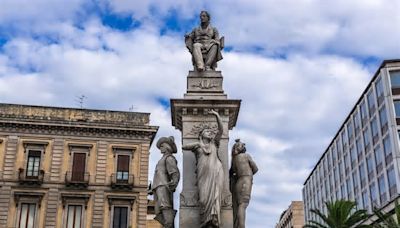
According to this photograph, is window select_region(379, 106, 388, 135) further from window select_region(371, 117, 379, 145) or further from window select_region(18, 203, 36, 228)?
window select_region(18, 203, 36, 228)

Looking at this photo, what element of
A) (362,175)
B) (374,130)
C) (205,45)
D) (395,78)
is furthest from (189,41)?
(362,175)

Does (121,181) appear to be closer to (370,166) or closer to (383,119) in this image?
(383,119)

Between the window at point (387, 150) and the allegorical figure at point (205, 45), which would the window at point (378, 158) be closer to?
the window at point (387, 150)

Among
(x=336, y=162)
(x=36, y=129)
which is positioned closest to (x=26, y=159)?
(x=36, y=129)

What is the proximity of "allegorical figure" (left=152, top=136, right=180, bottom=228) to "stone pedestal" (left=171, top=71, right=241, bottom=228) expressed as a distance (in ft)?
0.69

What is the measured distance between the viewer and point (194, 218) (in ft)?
31.4

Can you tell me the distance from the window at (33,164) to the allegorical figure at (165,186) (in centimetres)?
2978

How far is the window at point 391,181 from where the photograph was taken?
46.0 m

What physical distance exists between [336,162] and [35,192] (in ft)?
140

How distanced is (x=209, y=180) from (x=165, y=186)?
97 centimetres

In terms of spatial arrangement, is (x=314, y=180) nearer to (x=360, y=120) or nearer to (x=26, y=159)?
(x=360, y=120)

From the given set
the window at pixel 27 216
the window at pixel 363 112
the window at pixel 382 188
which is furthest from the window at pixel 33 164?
the window at pixel 363 112

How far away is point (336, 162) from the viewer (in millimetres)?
68000

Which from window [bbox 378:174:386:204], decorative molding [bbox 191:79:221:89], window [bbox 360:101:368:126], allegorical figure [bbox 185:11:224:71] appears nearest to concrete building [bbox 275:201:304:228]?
window [bbox 360:101:368:126]
